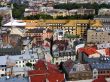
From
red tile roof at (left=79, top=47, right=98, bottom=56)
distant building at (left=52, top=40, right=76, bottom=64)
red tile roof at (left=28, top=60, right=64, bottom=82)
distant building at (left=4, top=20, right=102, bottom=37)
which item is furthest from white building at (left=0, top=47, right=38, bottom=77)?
distant building at (left=4, top=20, right=102, bottom=37)

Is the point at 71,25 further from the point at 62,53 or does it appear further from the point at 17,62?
the point at 17,62

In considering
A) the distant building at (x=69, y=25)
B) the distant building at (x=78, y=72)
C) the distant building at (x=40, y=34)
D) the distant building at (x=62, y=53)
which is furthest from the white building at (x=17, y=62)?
the distant building at (x=69, y=25)

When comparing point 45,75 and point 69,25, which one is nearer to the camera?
point 45,75

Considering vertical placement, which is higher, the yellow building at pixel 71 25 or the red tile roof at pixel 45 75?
the red tile roof at pixel 45 75

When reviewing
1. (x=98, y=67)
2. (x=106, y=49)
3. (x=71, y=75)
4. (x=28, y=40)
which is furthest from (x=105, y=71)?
(x=28, y=40)

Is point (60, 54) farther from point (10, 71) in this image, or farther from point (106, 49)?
point (10, 71)

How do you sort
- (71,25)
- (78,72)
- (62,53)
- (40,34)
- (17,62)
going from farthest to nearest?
1. (71,25)
2. (40,34)
3. (62,53)
4. (17,62)
5. (78,72)

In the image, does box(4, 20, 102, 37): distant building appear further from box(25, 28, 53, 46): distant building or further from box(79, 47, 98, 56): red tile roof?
box(79, 47, 98, 56): red tile roof

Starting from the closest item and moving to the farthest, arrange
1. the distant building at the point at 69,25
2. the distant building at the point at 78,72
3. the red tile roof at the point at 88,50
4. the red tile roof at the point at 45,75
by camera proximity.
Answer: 1. the red tile roof at the point at 45,75
2. the distant building at the point at 78,72
3. the red tile roof at the point at 88,50
4. the distant building at the point at 69,25

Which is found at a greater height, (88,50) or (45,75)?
(45,75)

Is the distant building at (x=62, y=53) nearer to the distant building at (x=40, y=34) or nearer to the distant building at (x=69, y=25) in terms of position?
the distant building at (x=40, y=34)

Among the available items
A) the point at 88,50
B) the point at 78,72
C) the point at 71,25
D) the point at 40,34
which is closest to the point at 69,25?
the point at 71,25
